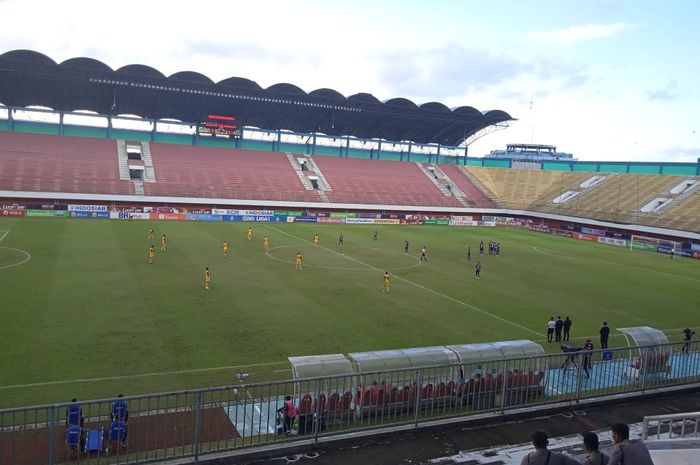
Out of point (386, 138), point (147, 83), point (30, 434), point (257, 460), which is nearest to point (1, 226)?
point (147, 83)

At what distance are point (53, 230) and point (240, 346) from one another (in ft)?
107

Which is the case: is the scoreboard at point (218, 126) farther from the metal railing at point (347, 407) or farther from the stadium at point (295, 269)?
the metal railing at point (347, 407)

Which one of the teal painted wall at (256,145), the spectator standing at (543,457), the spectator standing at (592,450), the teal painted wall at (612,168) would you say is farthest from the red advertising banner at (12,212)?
the teal painted wall at (612,168)

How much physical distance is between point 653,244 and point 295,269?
42.0 metres

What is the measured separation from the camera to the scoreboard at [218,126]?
71.7 metres

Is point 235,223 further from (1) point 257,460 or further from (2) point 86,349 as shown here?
(1) point 257,460

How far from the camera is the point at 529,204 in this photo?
7738 cm

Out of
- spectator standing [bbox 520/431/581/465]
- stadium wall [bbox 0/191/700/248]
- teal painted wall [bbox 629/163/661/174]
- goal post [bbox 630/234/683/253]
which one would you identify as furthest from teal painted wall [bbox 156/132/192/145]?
spectator standing [bbox 520/431/581/465]

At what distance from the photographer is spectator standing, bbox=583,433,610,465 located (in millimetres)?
6508

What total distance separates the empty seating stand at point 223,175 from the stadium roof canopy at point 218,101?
4728mm

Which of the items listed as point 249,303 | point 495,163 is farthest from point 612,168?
point 249,303

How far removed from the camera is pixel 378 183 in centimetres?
7694

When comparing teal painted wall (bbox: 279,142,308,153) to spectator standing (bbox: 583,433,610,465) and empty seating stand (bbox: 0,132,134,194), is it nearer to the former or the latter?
empty seating stand (bbox: 0,132,134,194)

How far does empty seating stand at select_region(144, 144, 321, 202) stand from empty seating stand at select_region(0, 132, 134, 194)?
4.79 metres
